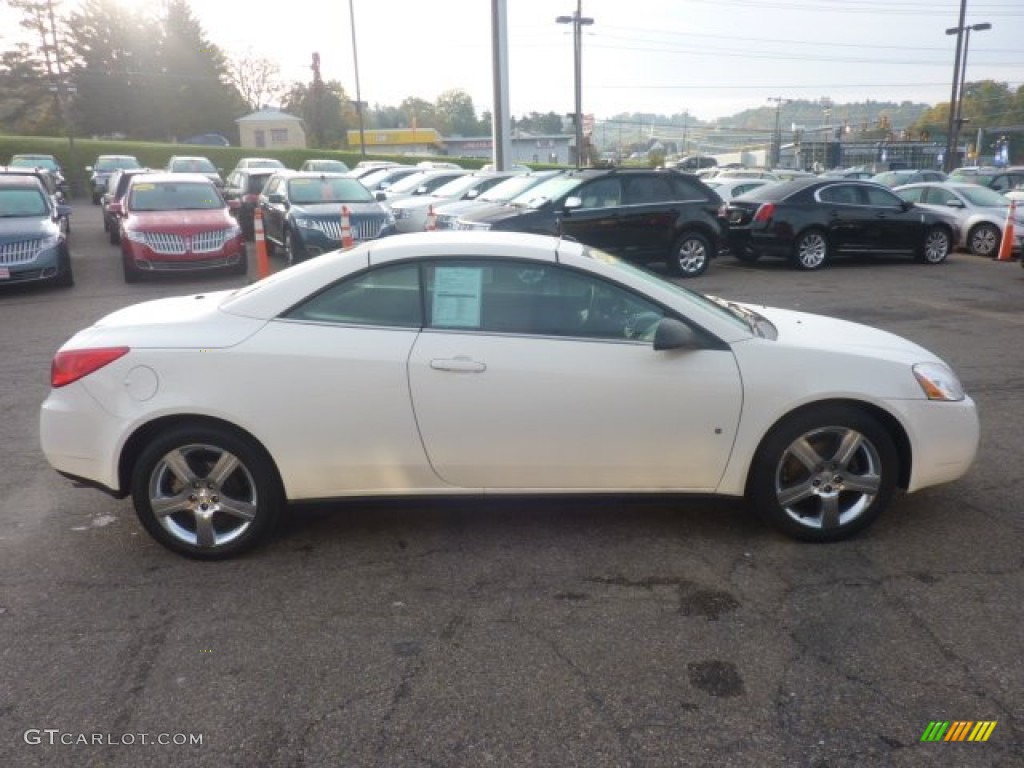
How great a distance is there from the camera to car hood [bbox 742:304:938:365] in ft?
13.5

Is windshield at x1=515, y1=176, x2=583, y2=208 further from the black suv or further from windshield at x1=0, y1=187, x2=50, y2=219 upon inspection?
windshield at x1=0, y1=187, x2=50, y2=219

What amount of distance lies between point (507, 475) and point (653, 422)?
0.72 metres

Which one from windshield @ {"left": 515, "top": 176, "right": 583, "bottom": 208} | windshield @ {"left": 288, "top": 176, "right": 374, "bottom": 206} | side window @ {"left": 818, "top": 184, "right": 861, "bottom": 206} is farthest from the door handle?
side window @ {"left": 818, "top": 184, "right": 861, "bottom": 206}

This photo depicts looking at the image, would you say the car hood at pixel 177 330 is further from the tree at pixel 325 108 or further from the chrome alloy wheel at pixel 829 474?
the tree at pixel 325 108

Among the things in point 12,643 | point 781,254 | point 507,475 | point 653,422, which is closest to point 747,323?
point 653,422

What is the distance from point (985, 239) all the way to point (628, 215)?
8687 millimetres

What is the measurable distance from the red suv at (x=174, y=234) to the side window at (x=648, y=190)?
6290mm

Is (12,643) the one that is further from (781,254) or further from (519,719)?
(781,254)

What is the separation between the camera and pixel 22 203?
12.7m

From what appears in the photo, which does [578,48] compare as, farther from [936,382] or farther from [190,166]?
[936,382]

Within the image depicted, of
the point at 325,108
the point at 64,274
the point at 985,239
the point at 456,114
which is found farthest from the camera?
the point at 456,114

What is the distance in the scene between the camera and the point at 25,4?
2623 inches

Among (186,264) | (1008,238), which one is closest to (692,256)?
(1008,238)

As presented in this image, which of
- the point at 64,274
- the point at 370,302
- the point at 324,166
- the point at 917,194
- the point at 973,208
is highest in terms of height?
the point at 324,166
